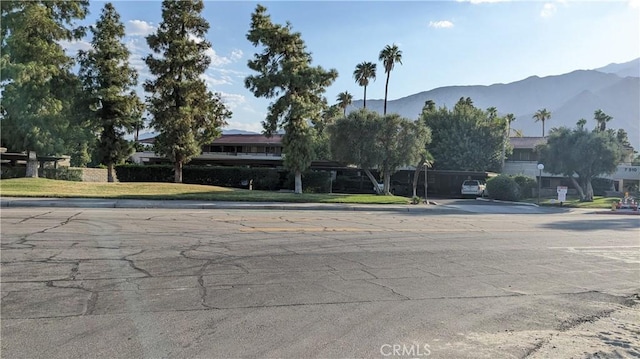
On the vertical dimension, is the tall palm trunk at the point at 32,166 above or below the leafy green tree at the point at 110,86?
below

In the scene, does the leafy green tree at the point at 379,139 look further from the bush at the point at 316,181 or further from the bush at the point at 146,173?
the bush at the point at 146,173

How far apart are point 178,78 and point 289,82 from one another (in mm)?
9172

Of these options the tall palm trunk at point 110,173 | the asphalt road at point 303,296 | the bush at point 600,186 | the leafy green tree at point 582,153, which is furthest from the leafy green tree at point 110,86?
the bush at point 600,186

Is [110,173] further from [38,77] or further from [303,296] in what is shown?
[303,296]

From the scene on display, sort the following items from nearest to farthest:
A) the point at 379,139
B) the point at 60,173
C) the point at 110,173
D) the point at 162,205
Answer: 1. the point at 162,205
2. the point at 379,139
3. the point at 60,173
4. the point at 110,173

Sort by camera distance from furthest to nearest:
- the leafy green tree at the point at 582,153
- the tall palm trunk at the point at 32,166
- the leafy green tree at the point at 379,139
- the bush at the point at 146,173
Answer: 1. the bush at the point at 146,173
2. the leafy green tree at the point at 582,153
3. the leafy green tree at the point at 379,139
4. the tall palm trunk at the point at 32,166

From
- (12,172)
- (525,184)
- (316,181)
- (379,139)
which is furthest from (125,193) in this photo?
(525,184)

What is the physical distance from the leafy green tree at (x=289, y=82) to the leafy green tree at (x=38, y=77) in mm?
11165

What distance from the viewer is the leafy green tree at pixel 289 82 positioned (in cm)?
3222

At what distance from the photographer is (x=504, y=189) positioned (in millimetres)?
36312

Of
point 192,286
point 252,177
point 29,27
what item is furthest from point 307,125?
point 192,286

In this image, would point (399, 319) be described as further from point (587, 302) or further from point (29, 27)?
point (29, 27)

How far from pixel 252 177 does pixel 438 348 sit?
34.8m

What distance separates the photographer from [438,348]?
15.3 ft
